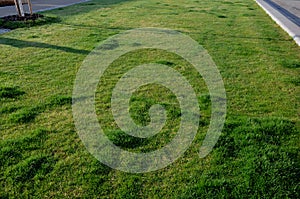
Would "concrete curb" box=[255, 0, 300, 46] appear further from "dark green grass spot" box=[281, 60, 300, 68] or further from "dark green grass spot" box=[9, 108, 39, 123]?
"dark green grass spot" box=[9, 108, 39, 123]

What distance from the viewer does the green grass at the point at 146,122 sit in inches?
103

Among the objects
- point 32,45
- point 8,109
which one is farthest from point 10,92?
point 32,45

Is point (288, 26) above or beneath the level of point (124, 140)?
above

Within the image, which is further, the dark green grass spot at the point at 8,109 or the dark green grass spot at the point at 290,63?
the dark green grass spot at the point at 290,63

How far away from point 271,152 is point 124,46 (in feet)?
15.3

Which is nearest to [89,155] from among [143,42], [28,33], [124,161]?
[124,161]

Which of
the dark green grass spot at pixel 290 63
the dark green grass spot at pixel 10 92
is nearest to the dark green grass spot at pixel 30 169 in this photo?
the dark green grass spot at pixel 10 92

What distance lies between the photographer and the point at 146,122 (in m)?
3.61

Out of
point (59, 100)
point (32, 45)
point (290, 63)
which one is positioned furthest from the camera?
point (32, 45)

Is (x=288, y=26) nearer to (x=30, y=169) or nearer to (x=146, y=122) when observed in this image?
(x=146, y=122)

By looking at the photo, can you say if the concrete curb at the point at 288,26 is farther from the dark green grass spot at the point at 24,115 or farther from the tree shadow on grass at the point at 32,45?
the dark green grass spot at the point at 24,115

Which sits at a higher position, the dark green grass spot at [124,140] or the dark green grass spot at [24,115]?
the dark green grass spot at [24,115]

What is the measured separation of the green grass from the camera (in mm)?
2609

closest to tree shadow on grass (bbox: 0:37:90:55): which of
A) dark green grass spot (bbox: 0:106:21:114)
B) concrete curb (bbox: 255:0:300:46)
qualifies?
dark green grass spot (bbox: 0:106:21:114)
